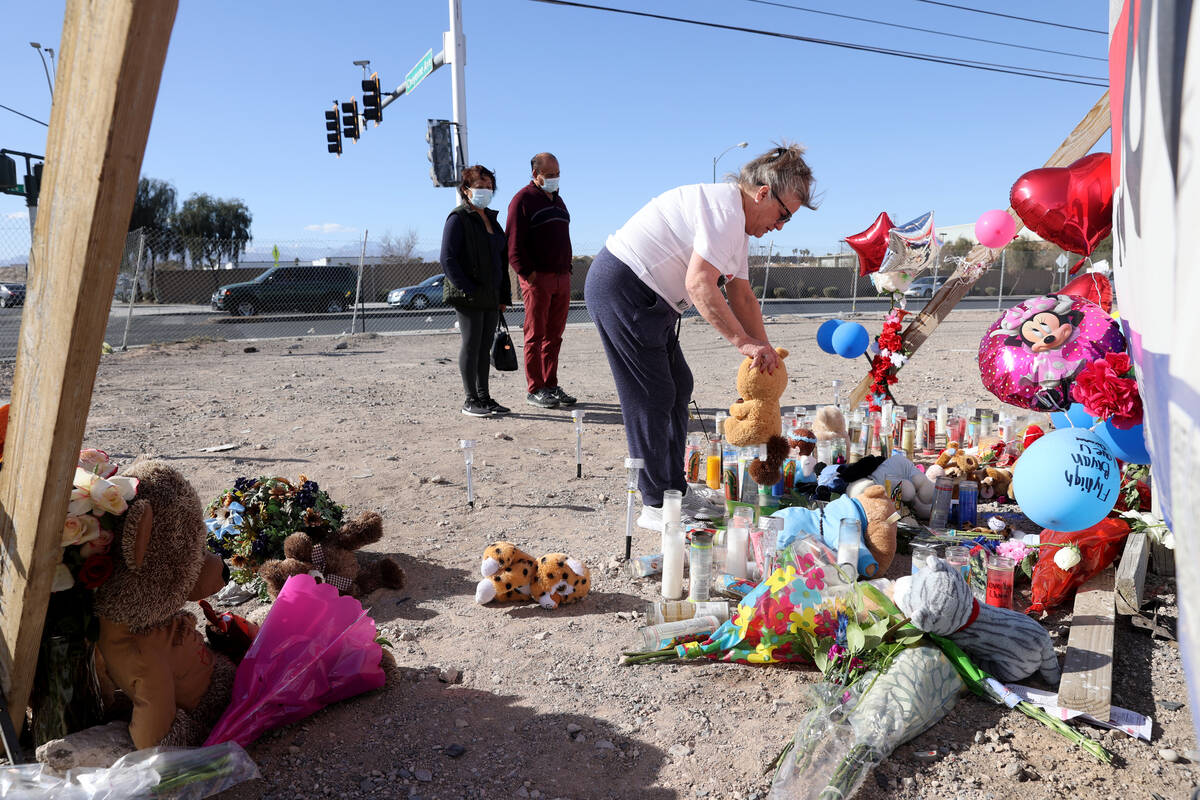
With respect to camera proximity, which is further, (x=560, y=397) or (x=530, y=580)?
(x=560, y=397)

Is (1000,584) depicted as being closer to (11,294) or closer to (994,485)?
(994,485)

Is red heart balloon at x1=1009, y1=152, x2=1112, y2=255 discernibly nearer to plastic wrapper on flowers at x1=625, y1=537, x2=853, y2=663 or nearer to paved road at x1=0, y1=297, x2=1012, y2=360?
plastic wrapper on flowers at x1=625, y1=537, x2=853, y2=663

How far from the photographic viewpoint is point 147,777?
70.3 inches

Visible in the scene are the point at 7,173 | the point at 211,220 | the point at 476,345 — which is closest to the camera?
the point at 476,345

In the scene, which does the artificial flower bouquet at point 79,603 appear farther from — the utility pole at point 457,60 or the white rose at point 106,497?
the utility pole at point 457,60

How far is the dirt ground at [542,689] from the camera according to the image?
2125 millimetres

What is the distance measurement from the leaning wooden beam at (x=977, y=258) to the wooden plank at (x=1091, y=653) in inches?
83.7

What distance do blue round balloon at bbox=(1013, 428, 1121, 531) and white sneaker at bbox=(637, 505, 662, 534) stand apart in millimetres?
1664

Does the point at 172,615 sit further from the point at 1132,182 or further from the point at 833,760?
the point at 1132,182

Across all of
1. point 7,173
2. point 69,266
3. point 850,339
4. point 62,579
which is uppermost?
point 7,173

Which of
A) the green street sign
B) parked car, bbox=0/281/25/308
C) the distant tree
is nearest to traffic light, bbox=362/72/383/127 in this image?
the green street sign

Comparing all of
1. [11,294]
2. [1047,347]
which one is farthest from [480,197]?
[11,294]

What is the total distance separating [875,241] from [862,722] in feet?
13.7

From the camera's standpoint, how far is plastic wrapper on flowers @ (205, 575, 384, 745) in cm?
220
